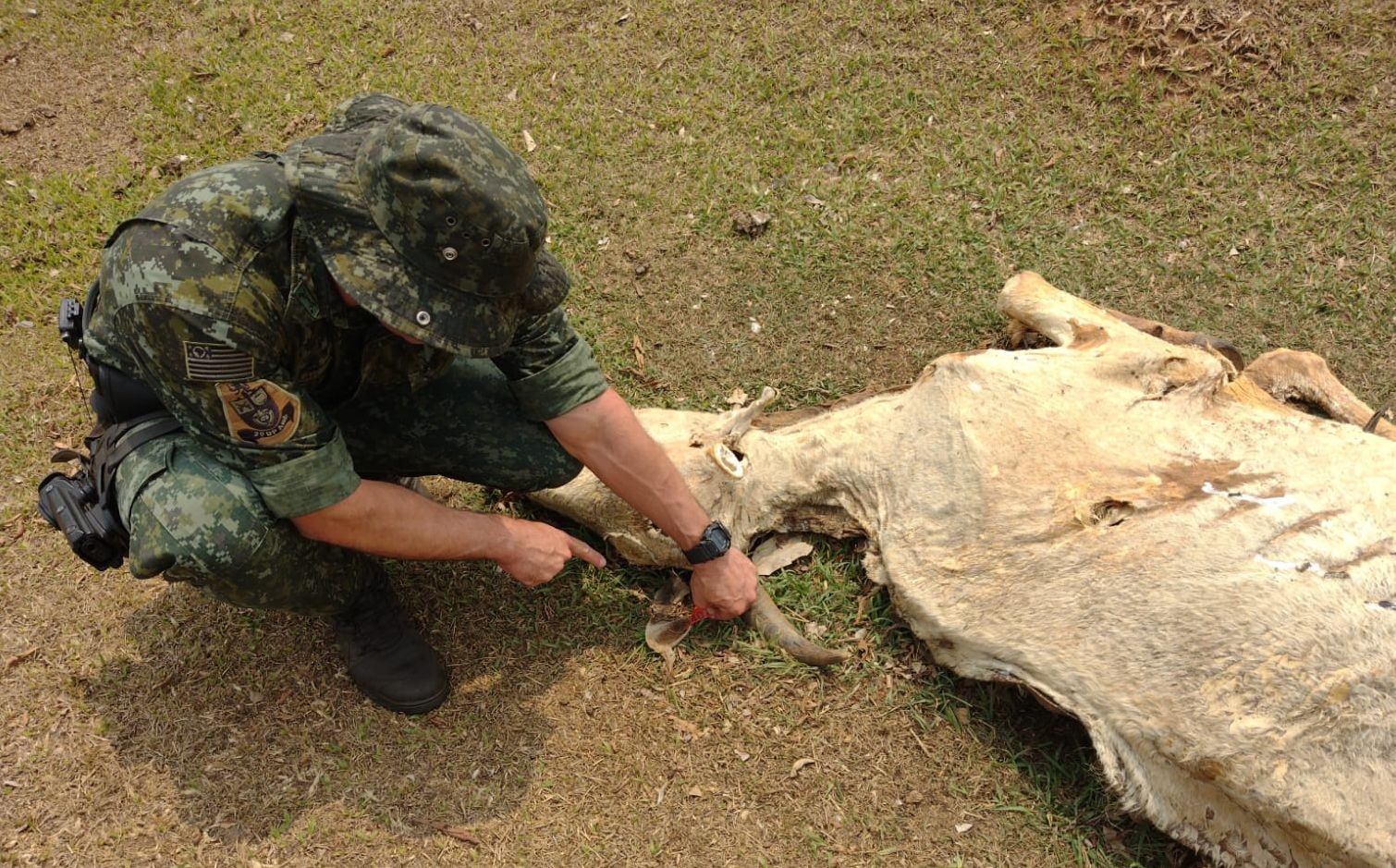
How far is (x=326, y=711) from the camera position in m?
3.15

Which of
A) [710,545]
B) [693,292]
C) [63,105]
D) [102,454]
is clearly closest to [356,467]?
[102,454]

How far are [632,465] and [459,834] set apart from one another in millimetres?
1195

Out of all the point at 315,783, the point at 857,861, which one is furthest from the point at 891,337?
the point at 315,783

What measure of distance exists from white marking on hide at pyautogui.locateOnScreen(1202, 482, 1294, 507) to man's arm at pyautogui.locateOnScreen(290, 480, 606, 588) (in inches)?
69.3

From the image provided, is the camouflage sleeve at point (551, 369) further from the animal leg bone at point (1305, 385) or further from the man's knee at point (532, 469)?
the animal leg bone at point (1305, 385)

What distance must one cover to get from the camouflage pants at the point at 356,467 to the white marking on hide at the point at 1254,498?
1.83 m

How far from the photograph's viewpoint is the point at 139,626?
3.32 metres

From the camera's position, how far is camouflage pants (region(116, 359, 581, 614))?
2.53 m

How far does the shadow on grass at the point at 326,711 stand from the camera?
2969mm

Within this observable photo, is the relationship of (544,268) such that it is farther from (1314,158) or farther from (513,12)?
(1314,158)

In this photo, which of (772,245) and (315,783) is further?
(772,245)

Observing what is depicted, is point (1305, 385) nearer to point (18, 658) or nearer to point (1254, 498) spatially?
point (1254, 498)

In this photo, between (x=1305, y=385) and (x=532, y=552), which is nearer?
(x=532, y=552)

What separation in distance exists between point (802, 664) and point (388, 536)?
1.36 meters
